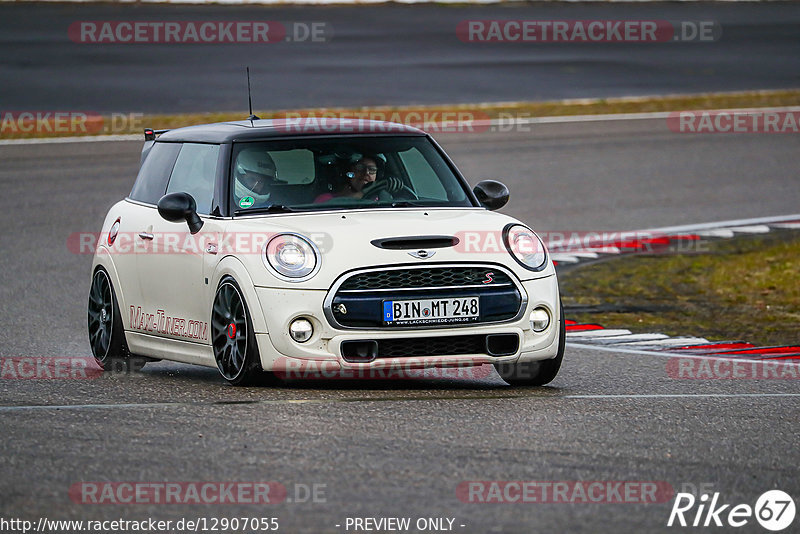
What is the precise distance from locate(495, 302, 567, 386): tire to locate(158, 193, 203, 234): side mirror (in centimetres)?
181

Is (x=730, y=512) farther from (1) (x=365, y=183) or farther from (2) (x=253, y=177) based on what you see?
(2) (x=253, y=177)

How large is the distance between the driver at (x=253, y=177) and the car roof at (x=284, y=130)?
0.39ft

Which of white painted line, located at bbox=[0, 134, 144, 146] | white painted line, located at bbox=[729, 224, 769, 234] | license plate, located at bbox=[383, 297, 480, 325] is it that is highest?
white painted line, located at bbox=[0, 134, 144, 146]

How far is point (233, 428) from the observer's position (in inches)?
252

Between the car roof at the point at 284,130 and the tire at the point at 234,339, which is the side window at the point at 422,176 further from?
the tire at the point at 234,339

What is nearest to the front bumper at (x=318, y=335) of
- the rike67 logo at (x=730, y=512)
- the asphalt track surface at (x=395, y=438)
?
the asphalt track surface at (x=395, y=438)

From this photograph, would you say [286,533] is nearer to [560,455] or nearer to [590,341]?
[560,455]

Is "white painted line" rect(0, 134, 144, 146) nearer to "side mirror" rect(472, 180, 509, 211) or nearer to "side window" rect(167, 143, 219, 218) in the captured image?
"side window" rect(167, 143, 219, 218)

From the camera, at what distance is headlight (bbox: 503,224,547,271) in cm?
761

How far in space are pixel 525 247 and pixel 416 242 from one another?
596 millimetres

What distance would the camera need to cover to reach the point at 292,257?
738 centimetres

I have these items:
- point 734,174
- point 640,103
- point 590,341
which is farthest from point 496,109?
point 590,341

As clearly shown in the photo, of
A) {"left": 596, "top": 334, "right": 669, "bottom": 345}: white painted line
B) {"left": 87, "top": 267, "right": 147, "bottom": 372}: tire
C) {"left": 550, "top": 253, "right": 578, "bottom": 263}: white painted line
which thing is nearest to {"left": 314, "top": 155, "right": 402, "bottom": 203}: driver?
{"left": 87, "top": 267, "right": 147, "bottom": 372}: tire

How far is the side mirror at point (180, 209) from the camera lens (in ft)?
26.2
